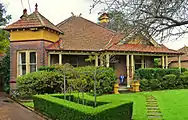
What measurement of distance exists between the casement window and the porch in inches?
51.1

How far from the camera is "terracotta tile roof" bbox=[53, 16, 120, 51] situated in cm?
2602

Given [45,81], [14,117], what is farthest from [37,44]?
[14,117]

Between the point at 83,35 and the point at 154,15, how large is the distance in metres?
20.8

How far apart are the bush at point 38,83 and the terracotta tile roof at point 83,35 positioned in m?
4.26

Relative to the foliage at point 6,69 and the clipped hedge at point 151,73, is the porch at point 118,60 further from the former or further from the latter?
the foliage at point 6,69

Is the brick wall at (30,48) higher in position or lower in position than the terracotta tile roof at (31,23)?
lower

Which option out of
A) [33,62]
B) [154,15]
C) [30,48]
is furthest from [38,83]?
[154,15]

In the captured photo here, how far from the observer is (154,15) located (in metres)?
7.69

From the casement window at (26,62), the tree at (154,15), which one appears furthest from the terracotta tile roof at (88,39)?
the tree at (154,15)

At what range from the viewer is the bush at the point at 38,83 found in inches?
811

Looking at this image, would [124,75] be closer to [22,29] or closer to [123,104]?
[22,29]

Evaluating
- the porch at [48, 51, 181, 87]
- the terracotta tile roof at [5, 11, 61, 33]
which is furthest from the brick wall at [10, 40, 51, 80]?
the terracotta tile roof at [5, 11, 61, 33]

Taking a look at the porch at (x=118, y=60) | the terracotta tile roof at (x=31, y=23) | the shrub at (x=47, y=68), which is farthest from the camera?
the porch at (x=118, y=60)

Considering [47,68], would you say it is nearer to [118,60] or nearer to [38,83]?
[38,83]
